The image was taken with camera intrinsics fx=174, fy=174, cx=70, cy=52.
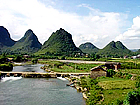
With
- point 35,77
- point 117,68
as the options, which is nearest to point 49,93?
point 35,77

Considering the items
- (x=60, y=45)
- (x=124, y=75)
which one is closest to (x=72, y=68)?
(x=124, y=75)

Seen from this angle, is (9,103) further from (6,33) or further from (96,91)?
(6,33)

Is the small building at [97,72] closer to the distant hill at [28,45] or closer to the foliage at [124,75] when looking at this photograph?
the foliage at [124,75]

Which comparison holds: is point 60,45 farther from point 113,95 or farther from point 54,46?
point 113,95

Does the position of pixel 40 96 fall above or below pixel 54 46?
below

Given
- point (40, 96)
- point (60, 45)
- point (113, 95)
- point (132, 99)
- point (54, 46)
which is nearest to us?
point (132, 99)

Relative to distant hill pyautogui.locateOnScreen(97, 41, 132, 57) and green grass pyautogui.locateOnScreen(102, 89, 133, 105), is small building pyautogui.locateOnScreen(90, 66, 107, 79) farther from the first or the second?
distant hill pyautogui.locateOnScreen(97, 41, 132, 57)

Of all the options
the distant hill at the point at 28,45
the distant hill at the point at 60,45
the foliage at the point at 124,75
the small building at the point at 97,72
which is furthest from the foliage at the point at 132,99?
the distant hill at the point at 28,45

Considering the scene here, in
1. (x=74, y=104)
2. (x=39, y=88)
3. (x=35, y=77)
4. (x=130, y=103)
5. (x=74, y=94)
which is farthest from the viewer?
(x=35, y=77)

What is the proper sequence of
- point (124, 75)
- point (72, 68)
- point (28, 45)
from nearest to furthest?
1. point (124, 75)
2. point (72, 68)
3. point (28, 45)

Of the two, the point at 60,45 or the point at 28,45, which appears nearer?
the point at 60,45

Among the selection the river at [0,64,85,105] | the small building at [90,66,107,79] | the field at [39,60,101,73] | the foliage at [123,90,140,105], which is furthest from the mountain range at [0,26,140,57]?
the foliage at [123,90,140,105]
